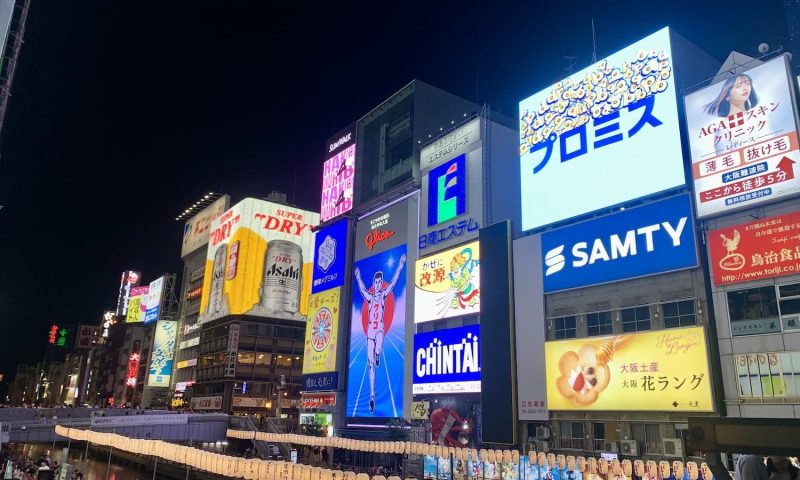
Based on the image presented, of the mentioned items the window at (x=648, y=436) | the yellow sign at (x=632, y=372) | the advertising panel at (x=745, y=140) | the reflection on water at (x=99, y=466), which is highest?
the advertising panel at (x=745, y=140)

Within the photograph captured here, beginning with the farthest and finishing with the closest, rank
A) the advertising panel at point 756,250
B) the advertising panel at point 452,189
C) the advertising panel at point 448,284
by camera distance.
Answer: the advertising panel at point 452,189
the advertising panel at point 448,284
the advertising panel at point 756,250

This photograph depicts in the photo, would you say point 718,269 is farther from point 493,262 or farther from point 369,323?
point 369,323

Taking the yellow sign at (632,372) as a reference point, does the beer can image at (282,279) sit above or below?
above

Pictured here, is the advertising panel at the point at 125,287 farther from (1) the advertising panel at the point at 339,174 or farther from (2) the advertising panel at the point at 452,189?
(2) the advertising panel at the point at 452,189

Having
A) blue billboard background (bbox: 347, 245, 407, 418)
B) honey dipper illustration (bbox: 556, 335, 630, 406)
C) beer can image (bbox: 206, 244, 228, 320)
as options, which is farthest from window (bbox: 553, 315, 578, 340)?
beer can image (bbox: 206, 244, 228, 320)

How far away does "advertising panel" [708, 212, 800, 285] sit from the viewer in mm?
22891

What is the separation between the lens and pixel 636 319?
2756cm

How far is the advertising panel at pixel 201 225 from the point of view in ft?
333

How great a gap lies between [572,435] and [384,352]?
1836 centimetres

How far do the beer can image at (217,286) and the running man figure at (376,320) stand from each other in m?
46.1

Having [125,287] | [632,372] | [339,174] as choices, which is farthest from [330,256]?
[125,287]

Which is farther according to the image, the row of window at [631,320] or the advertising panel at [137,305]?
the advertising panel at [137,305]

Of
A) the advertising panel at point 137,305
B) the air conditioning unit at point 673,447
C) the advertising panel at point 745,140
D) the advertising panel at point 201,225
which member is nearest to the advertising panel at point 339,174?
the advertising panel at point 745,140

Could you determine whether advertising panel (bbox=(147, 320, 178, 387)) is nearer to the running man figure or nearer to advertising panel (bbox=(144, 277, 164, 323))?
advertising panel (bbox=(144, 277, 164, 323))
